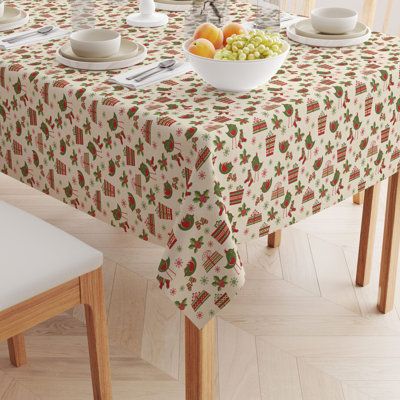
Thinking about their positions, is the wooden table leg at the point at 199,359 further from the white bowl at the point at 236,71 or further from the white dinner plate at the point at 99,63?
the white dinner plate at the point at 99,63

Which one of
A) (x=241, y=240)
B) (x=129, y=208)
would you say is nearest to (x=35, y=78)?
(x=129, y=208)

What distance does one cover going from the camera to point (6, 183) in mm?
3068

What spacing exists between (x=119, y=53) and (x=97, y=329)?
671 mm

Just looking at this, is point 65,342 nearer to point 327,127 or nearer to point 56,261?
point 56,261

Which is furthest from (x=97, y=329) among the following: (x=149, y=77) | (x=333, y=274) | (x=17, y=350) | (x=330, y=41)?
(x=333, y=274)

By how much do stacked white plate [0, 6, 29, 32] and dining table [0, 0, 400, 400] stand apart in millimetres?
197

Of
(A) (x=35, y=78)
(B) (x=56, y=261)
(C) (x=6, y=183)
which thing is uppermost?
(A) (x=35, y=78)

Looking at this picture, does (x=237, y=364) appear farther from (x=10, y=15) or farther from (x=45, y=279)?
(x=10, y=15)

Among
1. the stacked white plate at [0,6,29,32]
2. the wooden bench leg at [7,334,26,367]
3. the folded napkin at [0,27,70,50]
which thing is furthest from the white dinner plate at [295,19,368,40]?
the wooden bench leg at [7,334,26,367]

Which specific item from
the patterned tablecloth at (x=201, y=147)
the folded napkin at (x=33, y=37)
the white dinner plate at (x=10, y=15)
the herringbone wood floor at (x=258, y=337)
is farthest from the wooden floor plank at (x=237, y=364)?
the white dinner plate at (x=10, y=15)

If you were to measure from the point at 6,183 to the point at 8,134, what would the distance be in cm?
121

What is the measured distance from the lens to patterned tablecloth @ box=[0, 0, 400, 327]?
4.83 ft

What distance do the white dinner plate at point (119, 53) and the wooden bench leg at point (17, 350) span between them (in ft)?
2.46

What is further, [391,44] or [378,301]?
[378,301]
